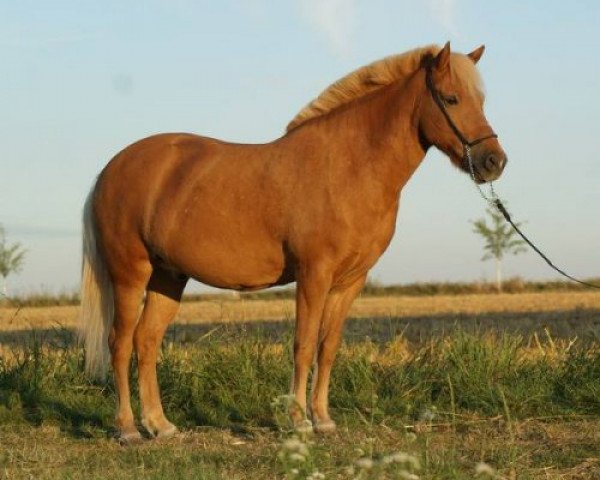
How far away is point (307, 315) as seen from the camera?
6883 mm

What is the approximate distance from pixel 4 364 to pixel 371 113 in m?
4.21

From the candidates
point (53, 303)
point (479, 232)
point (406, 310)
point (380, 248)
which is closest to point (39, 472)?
point (380, 248)

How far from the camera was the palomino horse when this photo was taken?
22.6ft

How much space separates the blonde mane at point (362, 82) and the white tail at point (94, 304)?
178cm

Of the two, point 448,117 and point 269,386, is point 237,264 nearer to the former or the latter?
point 269,386

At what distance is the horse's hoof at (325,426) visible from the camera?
7.07 metres

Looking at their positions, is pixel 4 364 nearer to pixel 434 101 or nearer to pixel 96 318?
pixel 96 318

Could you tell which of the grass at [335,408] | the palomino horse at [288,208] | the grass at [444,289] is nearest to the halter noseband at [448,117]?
the palomino horse at [288,208]

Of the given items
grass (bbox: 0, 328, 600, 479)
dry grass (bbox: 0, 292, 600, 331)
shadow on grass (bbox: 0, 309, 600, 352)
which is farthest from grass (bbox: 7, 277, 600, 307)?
grass (bbox: 0, 328, 600, 479)

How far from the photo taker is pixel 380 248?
7098mm

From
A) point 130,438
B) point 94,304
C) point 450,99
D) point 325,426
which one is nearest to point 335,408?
point 325,426

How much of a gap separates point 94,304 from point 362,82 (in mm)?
2626

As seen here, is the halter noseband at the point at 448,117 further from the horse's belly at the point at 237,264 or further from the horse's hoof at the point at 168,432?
the horse's hoof at the point at 168,432

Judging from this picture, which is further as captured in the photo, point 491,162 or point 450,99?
point 450,99
